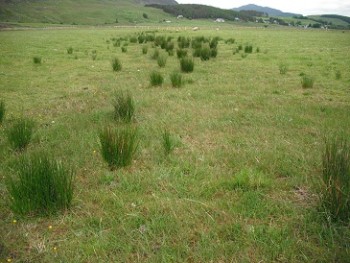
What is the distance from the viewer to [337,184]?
322cm

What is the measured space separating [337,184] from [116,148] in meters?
2.75

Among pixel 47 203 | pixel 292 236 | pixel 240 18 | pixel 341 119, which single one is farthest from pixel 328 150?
pixel 240 18

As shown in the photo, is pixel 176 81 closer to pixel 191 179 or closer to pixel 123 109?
pixel 123 109

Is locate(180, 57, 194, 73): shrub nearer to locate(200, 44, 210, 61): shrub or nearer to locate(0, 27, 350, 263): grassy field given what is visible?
locate(0, 27, 350, 263): grassy field

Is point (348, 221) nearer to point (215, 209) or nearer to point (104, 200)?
point (215, 209)

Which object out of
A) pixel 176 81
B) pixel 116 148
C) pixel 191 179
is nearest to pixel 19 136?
pixel 116 148

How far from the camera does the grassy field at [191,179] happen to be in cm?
312

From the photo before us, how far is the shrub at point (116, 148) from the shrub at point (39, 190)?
99 cm

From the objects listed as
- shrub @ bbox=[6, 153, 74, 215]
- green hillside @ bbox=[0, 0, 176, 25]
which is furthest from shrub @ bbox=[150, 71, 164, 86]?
green hillside @ bbox=[0, 0, 176, 25]

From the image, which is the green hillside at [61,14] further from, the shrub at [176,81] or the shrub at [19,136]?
the shrub at [19,136]

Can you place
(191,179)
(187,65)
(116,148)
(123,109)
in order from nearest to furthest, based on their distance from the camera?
(191,179)
(116,148)
(123,109)
(187,65)

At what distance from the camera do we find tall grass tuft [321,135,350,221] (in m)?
3.23

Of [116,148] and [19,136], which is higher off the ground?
[116,148]

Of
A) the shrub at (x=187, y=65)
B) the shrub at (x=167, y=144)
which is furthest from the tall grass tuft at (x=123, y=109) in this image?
the shrub at (x=187, y=65)
